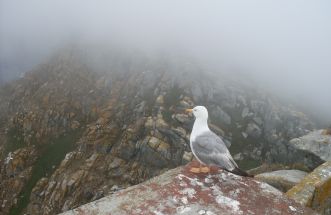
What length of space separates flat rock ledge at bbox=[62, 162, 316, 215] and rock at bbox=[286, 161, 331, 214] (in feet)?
6.86

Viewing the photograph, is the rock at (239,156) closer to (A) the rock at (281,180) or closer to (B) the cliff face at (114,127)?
(B) the cliff face at (114,127)

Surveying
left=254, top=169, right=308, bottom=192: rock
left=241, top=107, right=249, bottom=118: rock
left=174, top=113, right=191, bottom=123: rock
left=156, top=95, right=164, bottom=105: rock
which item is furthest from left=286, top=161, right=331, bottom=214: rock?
left=156, top=95, right=164, bottom=105: rock

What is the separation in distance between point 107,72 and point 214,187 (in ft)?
546

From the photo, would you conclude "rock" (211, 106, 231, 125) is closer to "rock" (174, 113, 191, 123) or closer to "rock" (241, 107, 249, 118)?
"rock" (241, 107, 249, 118)

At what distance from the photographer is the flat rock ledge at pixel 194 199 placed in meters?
10.9

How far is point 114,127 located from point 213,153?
13450 cm

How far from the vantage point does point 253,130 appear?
383 ft

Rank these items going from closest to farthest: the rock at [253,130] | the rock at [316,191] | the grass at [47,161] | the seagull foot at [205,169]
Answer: the seagull foot at [205,169] → the rock at [316,191] → the rock at [253,130] → the grass at [47,161]

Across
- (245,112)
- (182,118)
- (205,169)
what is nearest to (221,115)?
(245,112)

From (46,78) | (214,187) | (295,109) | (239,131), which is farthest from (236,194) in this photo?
(46,78)

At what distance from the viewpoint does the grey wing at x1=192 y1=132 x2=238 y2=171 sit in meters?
14.0

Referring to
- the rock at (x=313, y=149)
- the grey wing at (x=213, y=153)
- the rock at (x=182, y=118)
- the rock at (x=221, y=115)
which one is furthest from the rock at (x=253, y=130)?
the grey wing at (x=213, y=153)

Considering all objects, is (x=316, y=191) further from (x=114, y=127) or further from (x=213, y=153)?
(x=114, y=127)

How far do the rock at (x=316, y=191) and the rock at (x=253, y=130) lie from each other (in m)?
96.6
